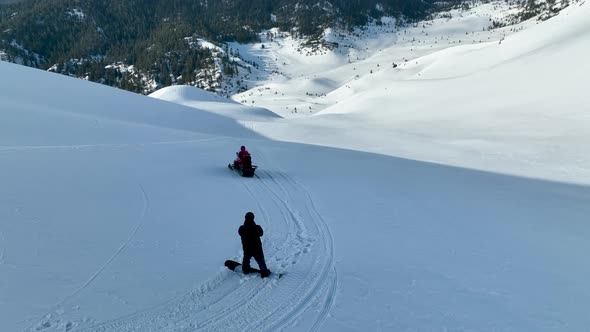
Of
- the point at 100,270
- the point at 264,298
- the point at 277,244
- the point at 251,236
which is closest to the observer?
the point at 264,298

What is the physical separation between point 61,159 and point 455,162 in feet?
59.1

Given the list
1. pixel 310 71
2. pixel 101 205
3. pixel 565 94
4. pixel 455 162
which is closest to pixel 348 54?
pixel 310 71

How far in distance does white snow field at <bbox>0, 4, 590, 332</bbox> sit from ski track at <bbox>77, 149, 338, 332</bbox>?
4 centimetres

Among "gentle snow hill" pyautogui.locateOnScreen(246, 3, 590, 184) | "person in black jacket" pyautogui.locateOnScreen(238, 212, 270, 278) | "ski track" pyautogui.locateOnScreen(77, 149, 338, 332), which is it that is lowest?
"ski track" pyautogui.locateOnScreen(77, 149, 338, 332)

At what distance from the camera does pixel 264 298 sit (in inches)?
275

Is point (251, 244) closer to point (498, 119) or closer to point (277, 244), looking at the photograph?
point (277, 244)

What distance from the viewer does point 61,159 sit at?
14258mm

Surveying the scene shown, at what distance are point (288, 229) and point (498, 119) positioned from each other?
2724cm

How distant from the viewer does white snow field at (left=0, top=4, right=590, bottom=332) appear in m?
6.55

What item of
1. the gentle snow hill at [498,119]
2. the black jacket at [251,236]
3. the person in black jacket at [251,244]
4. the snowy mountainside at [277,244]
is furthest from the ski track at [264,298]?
the gentle snow hill at [498,119]

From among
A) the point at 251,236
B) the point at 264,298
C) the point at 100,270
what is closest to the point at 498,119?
the point at 251,236

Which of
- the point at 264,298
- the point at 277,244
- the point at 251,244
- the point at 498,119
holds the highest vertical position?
the point at 498,119

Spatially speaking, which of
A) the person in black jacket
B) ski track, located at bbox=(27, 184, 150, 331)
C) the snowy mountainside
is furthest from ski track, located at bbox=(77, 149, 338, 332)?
ski track, located at bbox=(27, 184, 150, 331)

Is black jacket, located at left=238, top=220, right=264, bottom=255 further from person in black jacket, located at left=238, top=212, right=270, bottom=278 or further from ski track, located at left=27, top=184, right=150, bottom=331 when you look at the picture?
ski track, located at left=27, top=184, right=150, bottom=331
